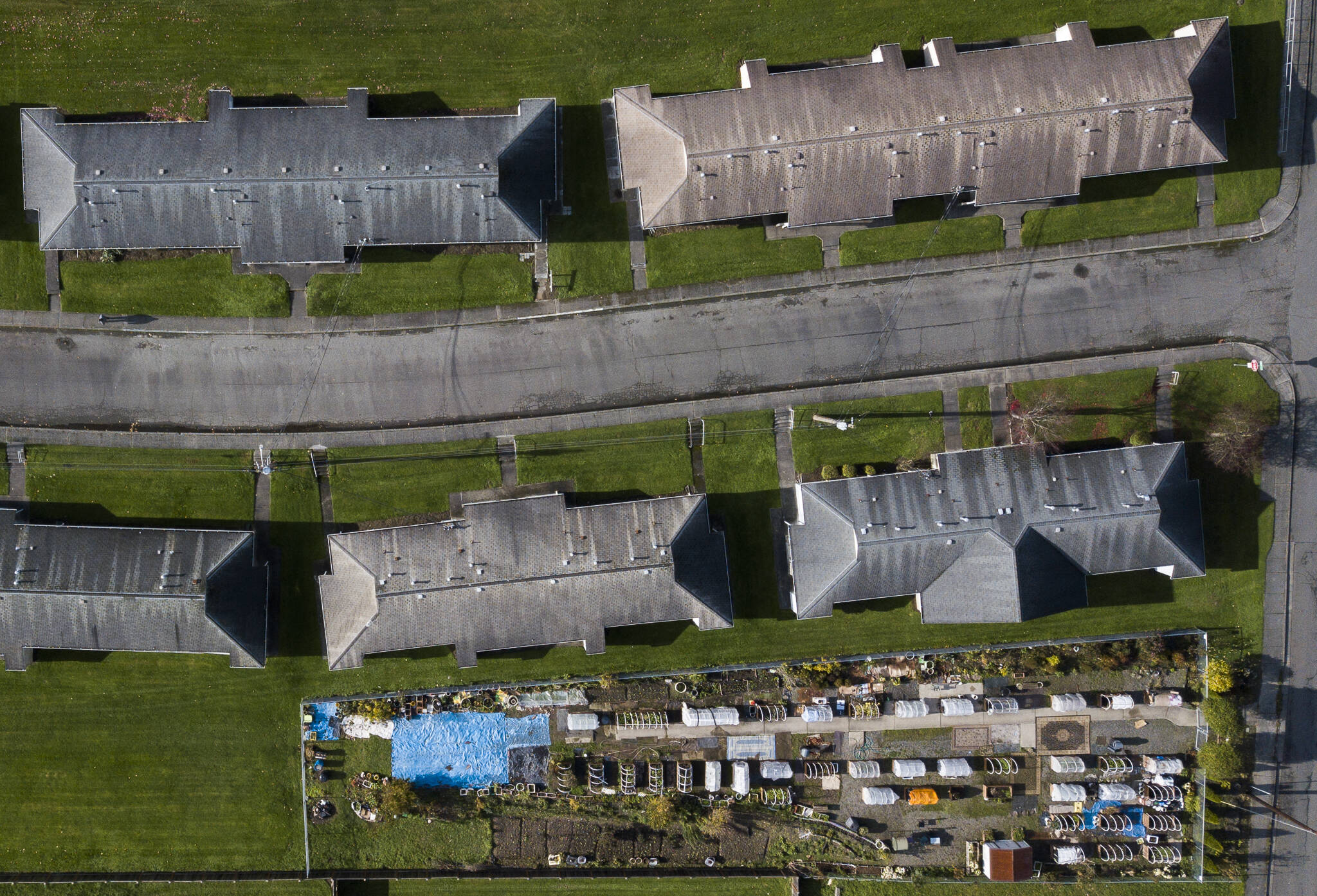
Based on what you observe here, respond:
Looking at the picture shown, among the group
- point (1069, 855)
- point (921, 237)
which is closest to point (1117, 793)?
point (1069, 855)

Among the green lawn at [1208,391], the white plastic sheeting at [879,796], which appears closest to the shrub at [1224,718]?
the green lawn at [1208,391]

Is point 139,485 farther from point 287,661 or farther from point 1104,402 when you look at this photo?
point 1104,402

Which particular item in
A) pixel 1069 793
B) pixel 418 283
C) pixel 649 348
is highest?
pixel 418 283

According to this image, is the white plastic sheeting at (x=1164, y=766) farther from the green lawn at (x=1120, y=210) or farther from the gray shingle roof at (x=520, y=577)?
the green lawn at (x=1120, y=210)

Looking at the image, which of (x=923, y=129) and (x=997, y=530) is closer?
(x=923, y=129)

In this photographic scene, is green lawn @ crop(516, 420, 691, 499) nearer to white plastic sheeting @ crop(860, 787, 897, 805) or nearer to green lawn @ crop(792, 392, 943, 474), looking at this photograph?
green lawn @ crop(792, 392, 943, 474)

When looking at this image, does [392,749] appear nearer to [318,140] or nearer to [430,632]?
[430,632]

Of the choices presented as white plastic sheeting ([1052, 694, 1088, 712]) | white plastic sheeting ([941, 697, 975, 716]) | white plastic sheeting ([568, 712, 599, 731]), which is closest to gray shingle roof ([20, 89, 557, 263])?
white plastic sheeting ([568, 712, 599, 731])
